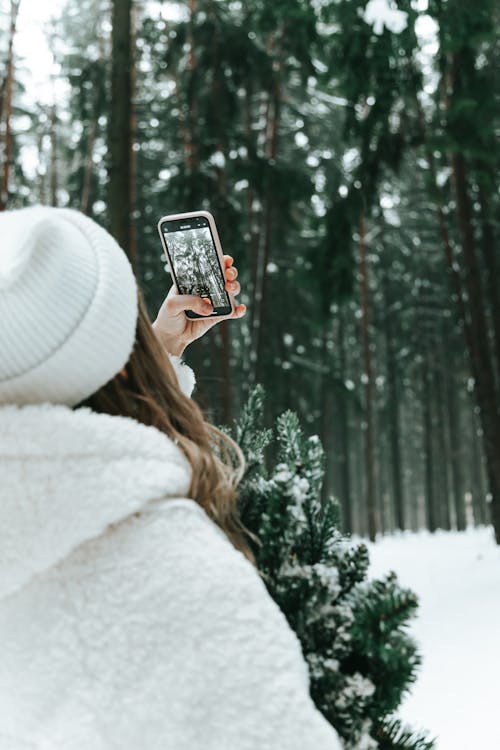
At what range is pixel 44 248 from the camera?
3.79 feet

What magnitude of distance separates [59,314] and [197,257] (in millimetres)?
933

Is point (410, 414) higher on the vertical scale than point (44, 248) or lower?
lower

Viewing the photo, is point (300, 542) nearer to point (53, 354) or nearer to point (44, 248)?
point (53, 354)

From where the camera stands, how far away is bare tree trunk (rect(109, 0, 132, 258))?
320 inches

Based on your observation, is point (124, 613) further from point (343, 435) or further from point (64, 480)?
point (343, 435)

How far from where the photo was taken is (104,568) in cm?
109

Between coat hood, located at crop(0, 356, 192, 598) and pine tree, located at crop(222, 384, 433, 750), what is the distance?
227mm

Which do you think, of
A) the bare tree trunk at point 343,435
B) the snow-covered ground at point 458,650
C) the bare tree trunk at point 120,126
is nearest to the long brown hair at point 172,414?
the snow-covered ground at point 458,650

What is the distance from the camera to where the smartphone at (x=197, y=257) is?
6.45 feet

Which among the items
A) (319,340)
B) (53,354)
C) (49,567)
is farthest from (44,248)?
(319,340)

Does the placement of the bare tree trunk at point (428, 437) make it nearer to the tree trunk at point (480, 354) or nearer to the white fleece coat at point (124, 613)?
the tree trunk at point (480, 354)

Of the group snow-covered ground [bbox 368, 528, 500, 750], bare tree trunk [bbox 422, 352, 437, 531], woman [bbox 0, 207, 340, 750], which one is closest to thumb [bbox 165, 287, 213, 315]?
woman [bbox 0, 207, 340, 750]

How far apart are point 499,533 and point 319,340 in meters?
13.0

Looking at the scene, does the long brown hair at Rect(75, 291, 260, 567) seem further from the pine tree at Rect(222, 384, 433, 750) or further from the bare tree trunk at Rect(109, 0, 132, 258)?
the bare tree trunk at Rect(109, 0, 132, 258)
